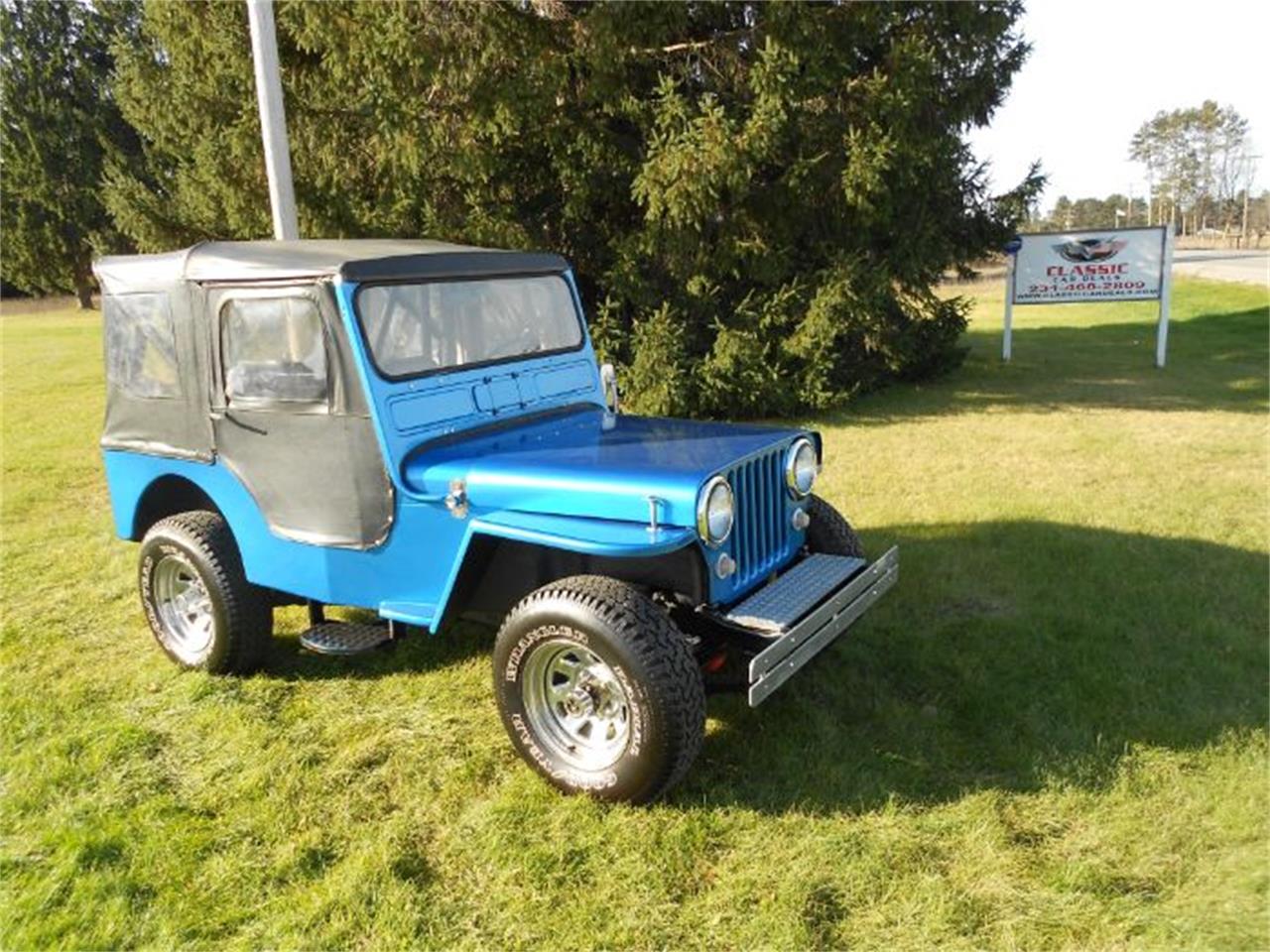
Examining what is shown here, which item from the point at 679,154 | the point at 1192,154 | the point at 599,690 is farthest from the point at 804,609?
the point at 1192,154

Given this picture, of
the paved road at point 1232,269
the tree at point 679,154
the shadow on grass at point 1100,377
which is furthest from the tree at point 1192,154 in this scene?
the tree at point 679,154

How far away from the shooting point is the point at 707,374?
1012 centimetres

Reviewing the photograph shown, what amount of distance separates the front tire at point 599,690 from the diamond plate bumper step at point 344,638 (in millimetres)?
793

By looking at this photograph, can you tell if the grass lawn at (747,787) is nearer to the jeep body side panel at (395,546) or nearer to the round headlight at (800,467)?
the jeep body side panel at (395,546)

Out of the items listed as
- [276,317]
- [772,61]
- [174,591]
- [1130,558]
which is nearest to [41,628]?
[174,591]

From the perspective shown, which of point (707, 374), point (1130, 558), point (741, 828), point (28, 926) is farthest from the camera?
point (707, 374)

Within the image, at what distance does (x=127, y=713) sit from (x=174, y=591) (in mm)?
670

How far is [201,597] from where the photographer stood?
4.54 meters

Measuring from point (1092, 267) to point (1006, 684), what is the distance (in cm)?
1104

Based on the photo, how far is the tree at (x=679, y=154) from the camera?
29.9 feet

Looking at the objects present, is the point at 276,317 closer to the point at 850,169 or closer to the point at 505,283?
the point at 505,283

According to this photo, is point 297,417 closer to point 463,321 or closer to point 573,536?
point 463,321

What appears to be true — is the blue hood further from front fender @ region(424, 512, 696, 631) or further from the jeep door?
the jeep door

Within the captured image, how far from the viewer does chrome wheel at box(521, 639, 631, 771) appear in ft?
11.0
